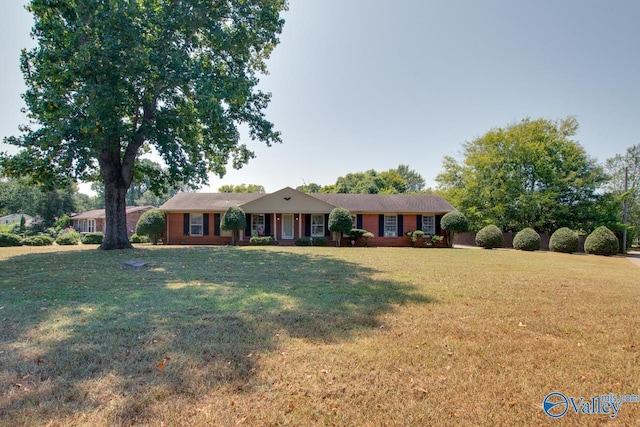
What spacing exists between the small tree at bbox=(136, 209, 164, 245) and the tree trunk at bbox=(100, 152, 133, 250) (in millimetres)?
6319

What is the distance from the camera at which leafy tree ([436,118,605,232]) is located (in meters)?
25.2

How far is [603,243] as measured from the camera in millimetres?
18859

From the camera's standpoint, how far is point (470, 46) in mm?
12977

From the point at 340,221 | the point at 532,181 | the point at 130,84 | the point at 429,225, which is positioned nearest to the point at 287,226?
the point at 340,221

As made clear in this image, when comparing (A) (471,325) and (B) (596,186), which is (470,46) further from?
(B) (596,186)

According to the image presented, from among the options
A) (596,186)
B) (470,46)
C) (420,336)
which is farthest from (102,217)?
(596,186)

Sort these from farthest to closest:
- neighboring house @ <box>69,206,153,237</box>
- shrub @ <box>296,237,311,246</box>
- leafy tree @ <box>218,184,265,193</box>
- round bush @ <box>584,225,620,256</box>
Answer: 1. leafy tree @ <box>218,184,265,193</box>
2. neighboring house @ <box>69,206,153,237</box>
3. shrub @ <box>296,237,311,246</box>
4. round bush @ <box>584,225,620,256</box>

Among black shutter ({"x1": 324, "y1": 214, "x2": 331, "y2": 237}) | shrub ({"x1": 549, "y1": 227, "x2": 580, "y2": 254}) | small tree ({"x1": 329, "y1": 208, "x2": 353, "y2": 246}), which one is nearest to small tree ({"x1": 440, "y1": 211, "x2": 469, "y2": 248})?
shrub ({"x1": 549, "y1": 227, "x2": 580, "y2": 254})

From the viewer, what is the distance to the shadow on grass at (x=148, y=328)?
8.96 ft

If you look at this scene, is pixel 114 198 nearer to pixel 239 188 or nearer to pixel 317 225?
pixel 317 225

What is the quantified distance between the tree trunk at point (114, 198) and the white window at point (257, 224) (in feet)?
27.7

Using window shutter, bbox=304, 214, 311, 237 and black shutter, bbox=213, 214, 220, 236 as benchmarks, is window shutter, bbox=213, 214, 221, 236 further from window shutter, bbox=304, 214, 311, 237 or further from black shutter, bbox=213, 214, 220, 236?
window shutter, bbox=304, 214, 311, 237

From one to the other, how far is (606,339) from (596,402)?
1889 millimetres

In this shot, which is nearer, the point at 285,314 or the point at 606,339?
the point at 606,339
